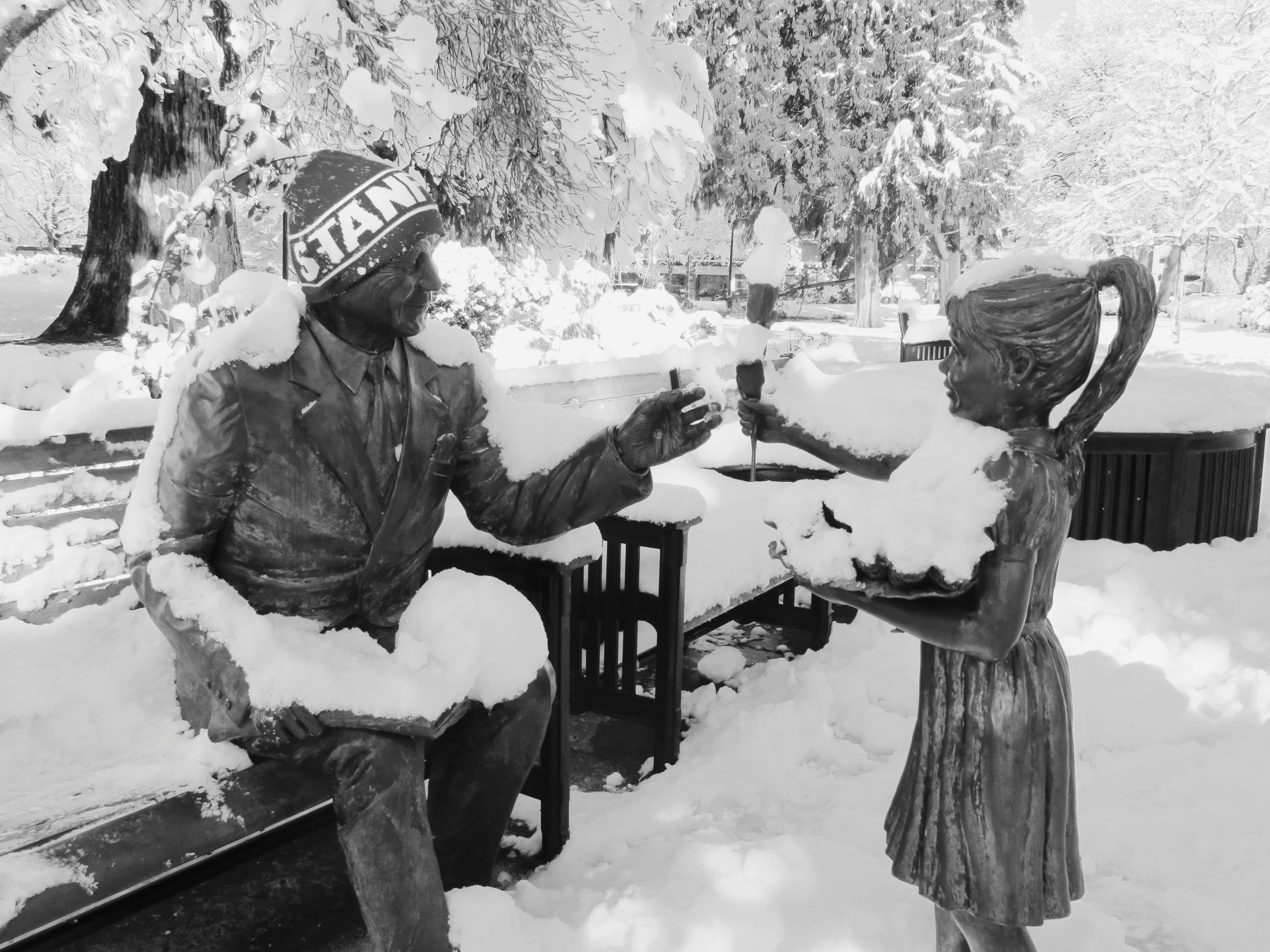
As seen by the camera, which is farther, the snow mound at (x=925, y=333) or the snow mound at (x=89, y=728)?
the snow mound at (x=925, y=333)

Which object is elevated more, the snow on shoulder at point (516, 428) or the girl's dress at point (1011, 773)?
the snow on shoulder at point (516, 428)

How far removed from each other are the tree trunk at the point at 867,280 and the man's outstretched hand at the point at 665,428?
21339mm

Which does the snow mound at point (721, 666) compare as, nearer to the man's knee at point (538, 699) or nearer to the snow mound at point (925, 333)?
the man's knee at point (538, 699)

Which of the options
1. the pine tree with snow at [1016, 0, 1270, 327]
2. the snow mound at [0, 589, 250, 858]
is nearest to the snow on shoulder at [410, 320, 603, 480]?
the snow mound at [0, 589, 250, 858]

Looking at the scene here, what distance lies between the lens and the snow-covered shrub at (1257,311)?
26312mm

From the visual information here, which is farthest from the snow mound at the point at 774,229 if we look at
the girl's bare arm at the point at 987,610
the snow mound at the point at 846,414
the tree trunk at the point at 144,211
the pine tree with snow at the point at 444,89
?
the tree trunk at the point at 144,211

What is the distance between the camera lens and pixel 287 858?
310 cm

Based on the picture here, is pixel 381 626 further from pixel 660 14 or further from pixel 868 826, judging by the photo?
pixel 660 14

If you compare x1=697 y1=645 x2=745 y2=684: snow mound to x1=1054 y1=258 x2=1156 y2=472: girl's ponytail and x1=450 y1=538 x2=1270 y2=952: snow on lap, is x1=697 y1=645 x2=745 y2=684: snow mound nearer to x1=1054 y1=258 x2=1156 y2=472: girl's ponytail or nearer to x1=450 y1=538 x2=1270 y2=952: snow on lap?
x1=450 y1=538 x2=1270 y2=952: snow on lap

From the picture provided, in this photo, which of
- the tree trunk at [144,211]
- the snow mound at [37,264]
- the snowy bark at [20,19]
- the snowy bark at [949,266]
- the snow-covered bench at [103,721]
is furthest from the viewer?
the snowy bark at [949,266]

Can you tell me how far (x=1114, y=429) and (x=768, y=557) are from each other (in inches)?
119

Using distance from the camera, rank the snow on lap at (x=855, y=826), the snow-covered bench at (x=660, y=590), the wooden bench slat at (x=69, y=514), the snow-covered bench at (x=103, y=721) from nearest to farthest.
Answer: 1. the snow-covered bench at (x=103, y=721)
2. the snow on lap at (x=855, y=826)
3. the wooden bench slat at (x=69, y=514)
4. the snow-covered bench at (x=660, y=590)

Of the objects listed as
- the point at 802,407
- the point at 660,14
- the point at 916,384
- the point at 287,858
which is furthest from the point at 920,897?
the point at 916,384

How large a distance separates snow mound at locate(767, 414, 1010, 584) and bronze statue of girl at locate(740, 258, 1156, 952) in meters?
0.03
